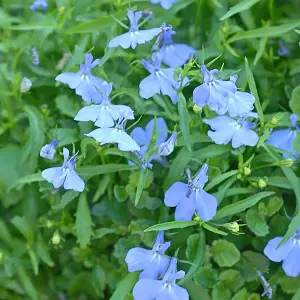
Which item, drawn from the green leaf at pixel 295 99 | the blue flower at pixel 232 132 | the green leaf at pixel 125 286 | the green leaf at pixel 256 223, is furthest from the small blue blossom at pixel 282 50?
the green leaf at pixel 125 286

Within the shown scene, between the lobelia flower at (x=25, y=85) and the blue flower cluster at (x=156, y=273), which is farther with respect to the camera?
the lobelia flower at (x=25, y=85)

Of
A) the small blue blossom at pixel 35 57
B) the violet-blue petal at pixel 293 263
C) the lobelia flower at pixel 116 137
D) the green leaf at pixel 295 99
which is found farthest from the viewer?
the small blue blossom at pixel 35 57

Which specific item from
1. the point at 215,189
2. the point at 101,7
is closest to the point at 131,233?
the point at 215,189

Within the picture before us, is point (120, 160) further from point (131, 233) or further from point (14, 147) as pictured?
point (14, 147)

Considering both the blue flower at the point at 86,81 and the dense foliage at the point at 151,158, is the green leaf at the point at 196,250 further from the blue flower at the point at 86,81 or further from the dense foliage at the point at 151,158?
the blue flower at the point at 86,81

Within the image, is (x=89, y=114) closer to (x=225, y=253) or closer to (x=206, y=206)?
(x=206, y=206)

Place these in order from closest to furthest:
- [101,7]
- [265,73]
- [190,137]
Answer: [190,137], [265,73], [101,7]
